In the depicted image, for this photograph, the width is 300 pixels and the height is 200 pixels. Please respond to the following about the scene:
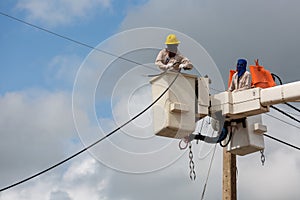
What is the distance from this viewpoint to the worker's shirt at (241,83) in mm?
16109

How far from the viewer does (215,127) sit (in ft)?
53.4

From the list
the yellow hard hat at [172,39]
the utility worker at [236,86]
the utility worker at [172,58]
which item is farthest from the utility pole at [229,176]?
the yellow hard hat at [172,39]

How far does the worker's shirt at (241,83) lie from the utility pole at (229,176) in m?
2.03

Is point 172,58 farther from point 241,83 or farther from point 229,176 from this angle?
point 229,176

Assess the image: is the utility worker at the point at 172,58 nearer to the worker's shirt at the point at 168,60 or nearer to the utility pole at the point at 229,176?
the worker's shirt at the point at 168,60

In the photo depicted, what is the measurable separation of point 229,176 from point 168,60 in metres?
3.51

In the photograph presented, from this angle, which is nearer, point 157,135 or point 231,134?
point 157,135

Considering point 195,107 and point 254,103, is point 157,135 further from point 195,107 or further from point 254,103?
point 254,103

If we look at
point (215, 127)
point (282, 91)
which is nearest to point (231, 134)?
point (215, 127)

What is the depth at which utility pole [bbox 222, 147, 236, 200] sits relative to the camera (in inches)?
692

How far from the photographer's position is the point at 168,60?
607 inches

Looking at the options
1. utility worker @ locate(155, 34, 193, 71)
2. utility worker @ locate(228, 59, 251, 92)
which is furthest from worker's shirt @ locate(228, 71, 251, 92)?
utility worker @ locate(155, 34, 193, 71)

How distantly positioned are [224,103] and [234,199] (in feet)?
8.40

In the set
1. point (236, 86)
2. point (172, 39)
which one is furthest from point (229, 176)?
point (172, 39)
